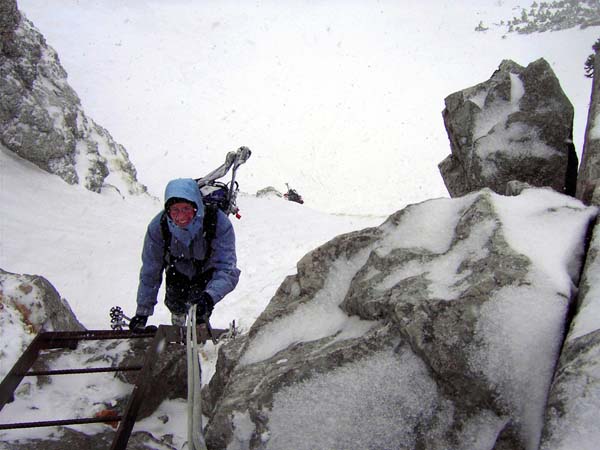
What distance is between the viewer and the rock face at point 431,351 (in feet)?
6.37

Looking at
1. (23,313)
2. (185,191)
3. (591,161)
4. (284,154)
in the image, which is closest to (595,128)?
(591,161)

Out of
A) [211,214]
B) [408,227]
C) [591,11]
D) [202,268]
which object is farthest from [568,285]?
[591,11]

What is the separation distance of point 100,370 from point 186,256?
50.9 inches

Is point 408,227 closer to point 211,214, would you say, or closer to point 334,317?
point 334,317

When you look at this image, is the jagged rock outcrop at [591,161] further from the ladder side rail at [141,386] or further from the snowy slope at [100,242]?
the snowy slope at [100,242]

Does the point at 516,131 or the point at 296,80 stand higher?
the point at 296,80

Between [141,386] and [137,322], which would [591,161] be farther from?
[137,322]

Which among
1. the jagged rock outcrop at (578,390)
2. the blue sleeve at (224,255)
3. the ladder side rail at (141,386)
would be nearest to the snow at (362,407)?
the jagged rock outcrop at (578,390)

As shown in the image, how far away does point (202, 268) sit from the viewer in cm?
412

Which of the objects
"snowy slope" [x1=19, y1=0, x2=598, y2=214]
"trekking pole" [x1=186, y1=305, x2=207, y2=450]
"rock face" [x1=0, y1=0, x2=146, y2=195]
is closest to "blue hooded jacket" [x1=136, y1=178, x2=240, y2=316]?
"trekking pole" [x1=186, y1=305, x2=207, y2=450]

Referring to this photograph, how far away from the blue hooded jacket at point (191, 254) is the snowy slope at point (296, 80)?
46.5 feet

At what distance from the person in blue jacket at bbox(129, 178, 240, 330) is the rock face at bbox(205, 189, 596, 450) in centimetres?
113

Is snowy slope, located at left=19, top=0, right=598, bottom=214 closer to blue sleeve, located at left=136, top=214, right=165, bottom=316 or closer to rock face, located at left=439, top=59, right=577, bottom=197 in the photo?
rock face, located at left=439, top=59, right=577, bottom=197

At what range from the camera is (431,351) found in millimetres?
2086
